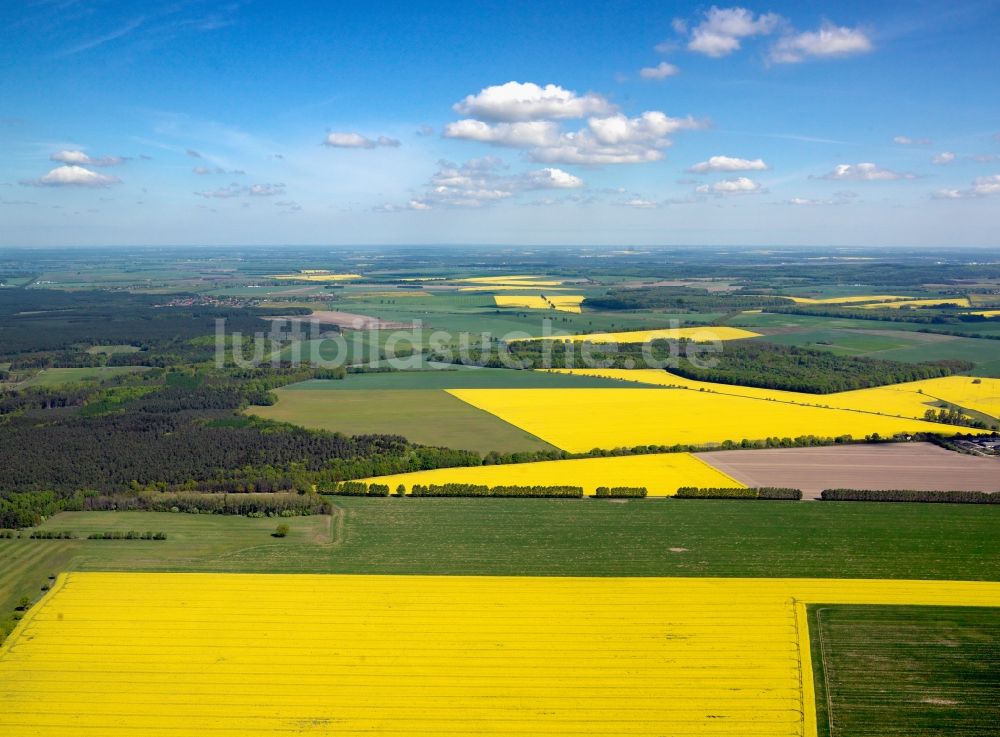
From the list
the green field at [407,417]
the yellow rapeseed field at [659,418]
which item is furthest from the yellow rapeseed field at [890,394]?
the green field at [407,417]

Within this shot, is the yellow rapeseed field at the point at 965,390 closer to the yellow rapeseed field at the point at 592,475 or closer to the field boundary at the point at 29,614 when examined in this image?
the yellow rapeseed field at the point at 592,475

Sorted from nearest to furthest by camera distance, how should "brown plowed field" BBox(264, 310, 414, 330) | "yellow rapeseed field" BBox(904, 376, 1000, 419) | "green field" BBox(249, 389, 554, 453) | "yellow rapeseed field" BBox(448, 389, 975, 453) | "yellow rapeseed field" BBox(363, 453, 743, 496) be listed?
"yellow rapeseed field" BBox(363, 453, 743, 496) < "green field" BBox(249, 389, 554, 453) < "yellow rapeseed field" BBox(448, 389, 975, 453) < "yellow rapeseed field" BBox(904, 376, 1000, 419) < "brown plowed field" BBox(264, 310, 414, 330)

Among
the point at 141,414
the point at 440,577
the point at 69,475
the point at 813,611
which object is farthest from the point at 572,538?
the point at 141,414

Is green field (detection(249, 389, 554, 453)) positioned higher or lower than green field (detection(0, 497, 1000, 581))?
higher

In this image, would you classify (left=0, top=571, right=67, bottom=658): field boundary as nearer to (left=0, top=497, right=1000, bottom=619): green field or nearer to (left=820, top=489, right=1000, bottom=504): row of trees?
(left=0, top=497, right=1000, bottom=619): green field

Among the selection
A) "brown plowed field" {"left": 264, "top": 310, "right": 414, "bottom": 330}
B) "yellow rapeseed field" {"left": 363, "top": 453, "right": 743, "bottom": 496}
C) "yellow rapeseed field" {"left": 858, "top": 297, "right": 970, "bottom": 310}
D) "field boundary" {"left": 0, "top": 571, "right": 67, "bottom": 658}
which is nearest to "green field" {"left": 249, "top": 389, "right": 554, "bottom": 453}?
"yellow rapeseed field" {"left": 363, "top": 453, "right": 743, "bottom": 496}

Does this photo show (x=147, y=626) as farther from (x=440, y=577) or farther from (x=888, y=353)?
(x=888, y=353)
